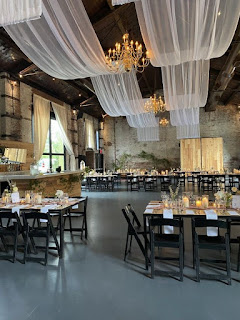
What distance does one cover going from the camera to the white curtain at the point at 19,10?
2.36 m

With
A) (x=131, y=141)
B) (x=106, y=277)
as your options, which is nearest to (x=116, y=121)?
(x=131, y=141)

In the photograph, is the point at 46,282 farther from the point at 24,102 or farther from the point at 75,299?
the point at 24,102

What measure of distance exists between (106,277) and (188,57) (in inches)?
131

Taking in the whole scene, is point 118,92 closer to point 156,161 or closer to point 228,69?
point 228,69

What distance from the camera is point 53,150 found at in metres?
12.7

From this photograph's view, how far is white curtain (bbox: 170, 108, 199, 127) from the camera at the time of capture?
9250 millimetres

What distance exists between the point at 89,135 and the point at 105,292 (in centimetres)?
1393

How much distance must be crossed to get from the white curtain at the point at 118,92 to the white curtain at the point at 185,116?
246 centimetres

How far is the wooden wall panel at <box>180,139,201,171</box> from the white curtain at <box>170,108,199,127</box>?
6.63 metres

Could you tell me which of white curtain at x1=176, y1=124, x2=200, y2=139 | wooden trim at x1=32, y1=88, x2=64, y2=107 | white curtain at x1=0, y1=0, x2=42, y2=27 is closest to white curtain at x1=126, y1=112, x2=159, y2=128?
white curtain at x1=176, y1=124, x2=200, y2=139

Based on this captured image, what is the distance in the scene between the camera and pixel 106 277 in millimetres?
3055

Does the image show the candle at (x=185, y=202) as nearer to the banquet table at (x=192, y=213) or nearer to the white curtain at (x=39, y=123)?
the banquet table at (x=192, y=213)

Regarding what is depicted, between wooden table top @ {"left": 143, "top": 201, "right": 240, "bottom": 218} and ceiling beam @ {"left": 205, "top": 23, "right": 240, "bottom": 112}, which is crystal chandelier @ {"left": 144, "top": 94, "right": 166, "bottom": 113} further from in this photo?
wooden table top @ {"left": 143, "top": 201, "right": 240, "bottom": 218}

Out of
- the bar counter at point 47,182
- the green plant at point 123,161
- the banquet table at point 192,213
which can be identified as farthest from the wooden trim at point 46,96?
the banquet table at point 192,213
